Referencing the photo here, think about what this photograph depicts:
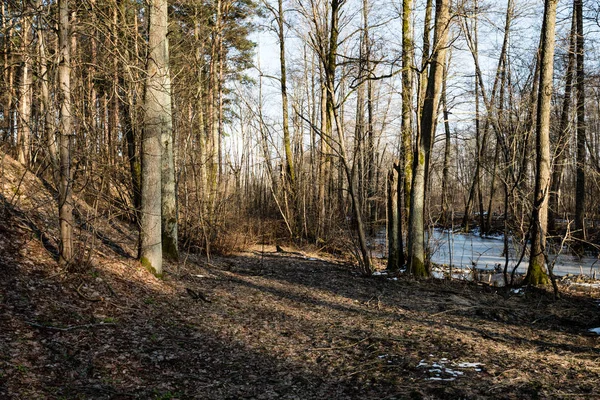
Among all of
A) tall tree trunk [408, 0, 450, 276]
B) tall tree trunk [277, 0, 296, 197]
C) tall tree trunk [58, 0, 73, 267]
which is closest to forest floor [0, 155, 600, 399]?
tall tree trunk [58, 0, 73, 267]

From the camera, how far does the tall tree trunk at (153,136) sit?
6.94 m

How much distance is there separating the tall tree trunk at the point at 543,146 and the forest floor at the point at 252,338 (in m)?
0.74

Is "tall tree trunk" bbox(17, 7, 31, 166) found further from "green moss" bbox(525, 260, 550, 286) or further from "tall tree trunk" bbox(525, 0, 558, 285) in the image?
"green moss" bbox(525, 260, 550, 286)

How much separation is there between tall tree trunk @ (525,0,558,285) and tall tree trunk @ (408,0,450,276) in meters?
1.94

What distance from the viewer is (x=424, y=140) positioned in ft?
31.3

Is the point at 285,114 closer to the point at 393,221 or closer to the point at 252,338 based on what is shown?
the point at 393,221

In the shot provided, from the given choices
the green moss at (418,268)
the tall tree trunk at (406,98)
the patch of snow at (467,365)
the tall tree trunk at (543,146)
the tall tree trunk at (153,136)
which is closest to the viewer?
the patch of snow at (467,365)

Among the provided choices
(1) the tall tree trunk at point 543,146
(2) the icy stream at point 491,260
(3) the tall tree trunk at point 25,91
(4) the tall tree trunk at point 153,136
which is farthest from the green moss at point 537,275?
(3) the tall tree trunk at point 25,91

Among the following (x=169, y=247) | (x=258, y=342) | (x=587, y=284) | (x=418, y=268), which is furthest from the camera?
(x=587, y=284)

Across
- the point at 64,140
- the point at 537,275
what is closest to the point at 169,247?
the point at 64,140

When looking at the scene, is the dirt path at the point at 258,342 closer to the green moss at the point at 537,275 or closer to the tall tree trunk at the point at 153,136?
the tall tree trunk at the point at 153,136

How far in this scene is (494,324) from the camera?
21.4 ft

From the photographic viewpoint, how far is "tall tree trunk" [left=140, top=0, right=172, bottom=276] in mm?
6938

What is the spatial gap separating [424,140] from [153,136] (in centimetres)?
565
